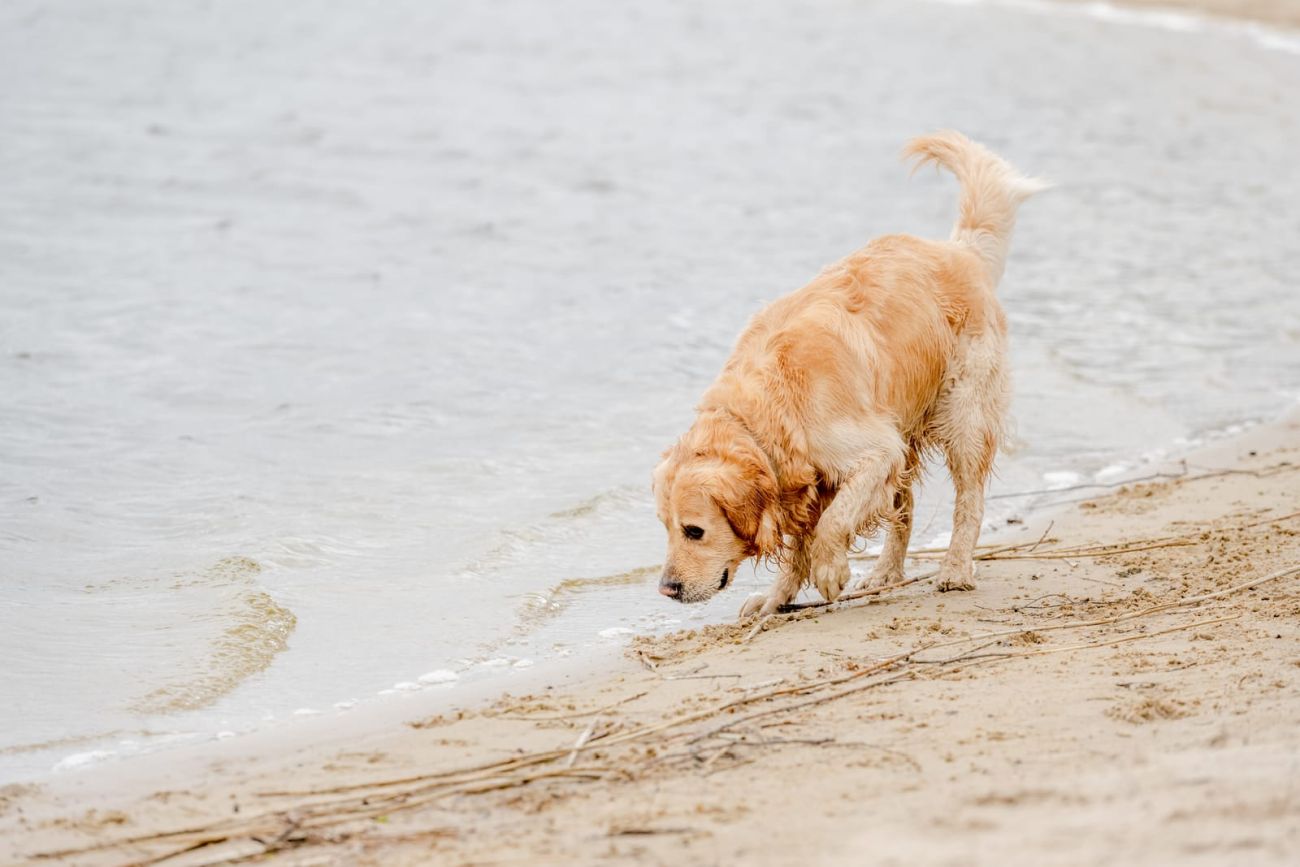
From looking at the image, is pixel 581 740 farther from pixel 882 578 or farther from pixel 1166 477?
pixel 1166 477

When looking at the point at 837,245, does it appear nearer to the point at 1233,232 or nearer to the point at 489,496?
the point at 1233,232

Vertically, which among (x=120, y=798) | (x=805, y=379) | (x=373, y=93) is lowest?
(x=373, y=93)

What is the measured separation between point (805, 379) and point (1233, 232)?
1091cm

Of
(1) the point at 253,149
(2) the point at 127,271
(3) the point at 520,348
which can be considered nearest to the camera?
(3) the point at 520,348

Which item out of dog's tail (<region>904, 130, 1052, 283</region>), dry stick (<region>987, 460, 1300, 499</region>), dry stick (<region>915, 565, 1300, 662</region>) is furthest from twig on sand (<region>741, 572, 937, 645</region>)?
dry stick (<region>987, 460, 1300, 499</region>)

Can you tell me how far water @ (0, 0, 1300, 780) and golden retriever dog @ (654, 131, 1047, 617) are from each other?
71 cm

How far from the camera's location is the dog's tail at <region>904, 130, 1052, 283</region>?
6852mm

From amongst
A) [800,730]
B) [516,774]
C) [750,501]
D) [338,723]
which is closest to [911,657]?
A: [800,730]

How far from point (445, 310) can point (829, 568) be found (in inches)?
268

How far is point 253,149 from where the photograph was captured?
18656 millimetres

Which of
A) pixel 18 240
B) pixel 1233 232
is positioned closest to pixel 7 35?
pixel 18 240

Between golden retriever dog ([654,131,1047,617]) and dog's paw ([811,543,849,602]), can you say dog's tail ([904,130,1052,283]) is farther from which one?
dog's paw ([811,543,849,602])

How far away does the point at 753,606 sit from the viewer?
638cm

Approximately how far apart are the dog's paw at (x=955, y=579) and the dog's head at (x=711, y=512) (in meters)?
0.99
